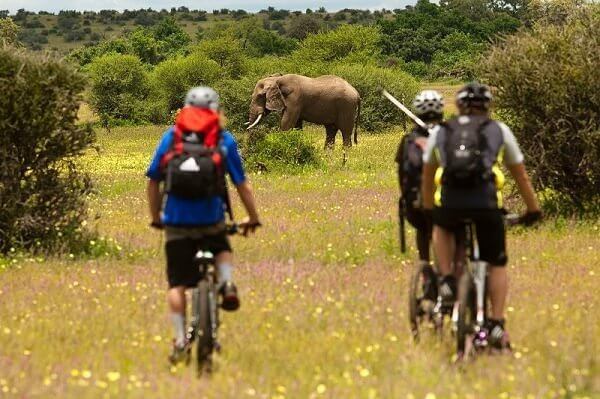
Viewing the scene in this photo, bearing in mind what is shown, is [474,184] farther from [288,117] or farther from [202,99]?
[288,117]

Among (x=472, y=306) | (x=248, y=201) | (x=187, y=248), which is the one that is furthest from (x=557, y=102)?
(x=187, y=248)

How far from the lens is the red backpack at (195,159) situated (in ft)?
23.8

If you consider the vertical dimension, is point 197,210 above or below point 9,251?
above

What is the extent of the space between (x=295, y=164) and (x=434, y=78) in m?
63.8

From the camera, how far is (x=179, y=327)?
7.77m

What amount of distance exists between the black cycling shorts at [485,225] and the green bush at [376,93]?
138ft

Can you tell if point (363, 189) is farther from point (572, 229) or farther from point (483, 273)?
point (483, 273)

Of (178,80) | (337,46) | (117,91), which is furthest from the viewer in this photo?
(337,46)

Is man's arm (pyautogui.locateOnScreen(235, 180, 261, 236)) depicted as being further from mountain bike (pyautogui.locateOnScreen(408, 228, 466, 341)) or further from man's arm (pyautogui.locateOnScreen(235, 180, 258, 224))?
mountain bike (pyautogui.locateOnScreen(408, 228, 466, 341))

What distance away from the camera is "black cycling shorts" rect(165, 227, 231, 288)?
7.63m

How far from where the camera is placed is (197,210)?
7480 mm

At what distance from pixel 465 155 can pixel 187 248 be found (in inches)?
81.7

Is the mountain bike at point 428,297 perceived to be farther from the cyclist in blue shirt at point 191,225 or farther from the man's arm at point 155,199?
the man's arm at point 155,199

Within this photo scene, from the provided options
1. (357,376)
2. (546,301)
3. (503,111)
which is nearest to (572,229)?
(503,111)
